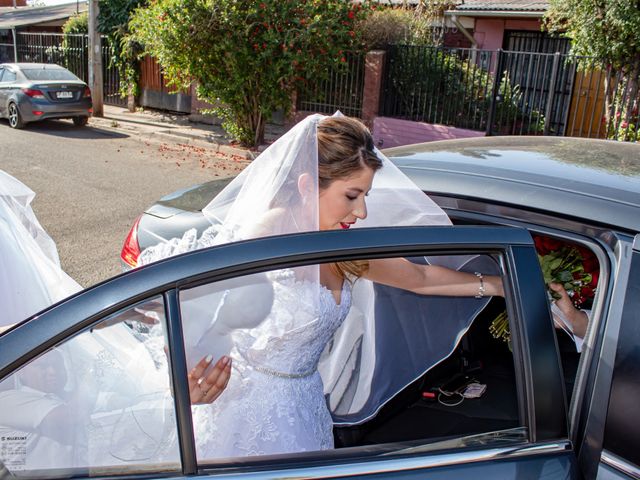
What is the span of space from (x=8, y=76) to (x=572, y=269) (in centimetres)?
1530

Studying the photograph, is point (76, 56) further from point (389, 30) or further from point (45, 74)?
point (389, 30)

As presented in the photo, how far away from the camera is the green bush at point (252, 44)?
11.3m

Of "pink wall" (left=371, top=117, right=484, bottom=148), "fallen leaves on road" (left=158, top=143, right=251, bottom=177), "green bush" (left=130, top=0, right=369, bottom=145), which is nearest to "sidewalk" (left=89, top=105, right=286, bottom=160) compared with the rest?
"fallen leaves on road" (left=158, top=143, right=251, bottom=177)

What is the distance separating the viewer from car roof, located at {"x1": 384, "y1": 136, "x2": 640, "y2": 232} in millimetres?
1787

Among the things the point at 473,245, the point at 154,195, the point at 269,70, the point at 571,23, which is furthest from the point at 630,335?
the point at 269,70

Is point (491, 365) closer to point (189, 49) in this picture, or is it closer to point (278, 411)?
point (278, 411)

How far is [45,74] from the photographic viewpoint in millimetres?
14820

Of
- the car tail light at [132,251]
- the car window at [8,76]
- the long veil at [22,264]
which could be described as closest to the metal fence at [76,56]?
the car window at [8,76]

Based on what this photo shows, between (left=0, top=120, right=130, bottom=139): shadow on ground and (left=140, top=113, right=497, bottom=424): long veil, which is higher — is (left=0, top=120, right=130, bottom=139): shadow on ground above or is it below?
below

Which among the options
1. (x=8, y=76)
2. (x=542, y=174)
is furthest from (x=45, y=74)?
(x=542, y=174)

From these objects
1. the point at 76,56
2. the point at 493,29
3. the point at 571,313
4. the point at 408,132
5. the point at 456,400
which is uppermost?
the point at 493,29

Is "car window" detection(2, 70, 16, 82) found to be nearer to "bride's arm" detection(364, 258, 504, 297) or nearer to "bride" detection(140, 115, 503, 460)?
"bride" detection(140, 115, 503, 460)

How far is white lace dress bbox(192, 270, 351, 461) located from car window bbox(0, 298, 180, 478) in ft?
1.02

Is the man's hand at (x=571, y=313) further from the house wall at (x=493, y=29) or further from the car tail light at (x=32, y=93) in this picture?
the car tail light at (x=32, y=93)
